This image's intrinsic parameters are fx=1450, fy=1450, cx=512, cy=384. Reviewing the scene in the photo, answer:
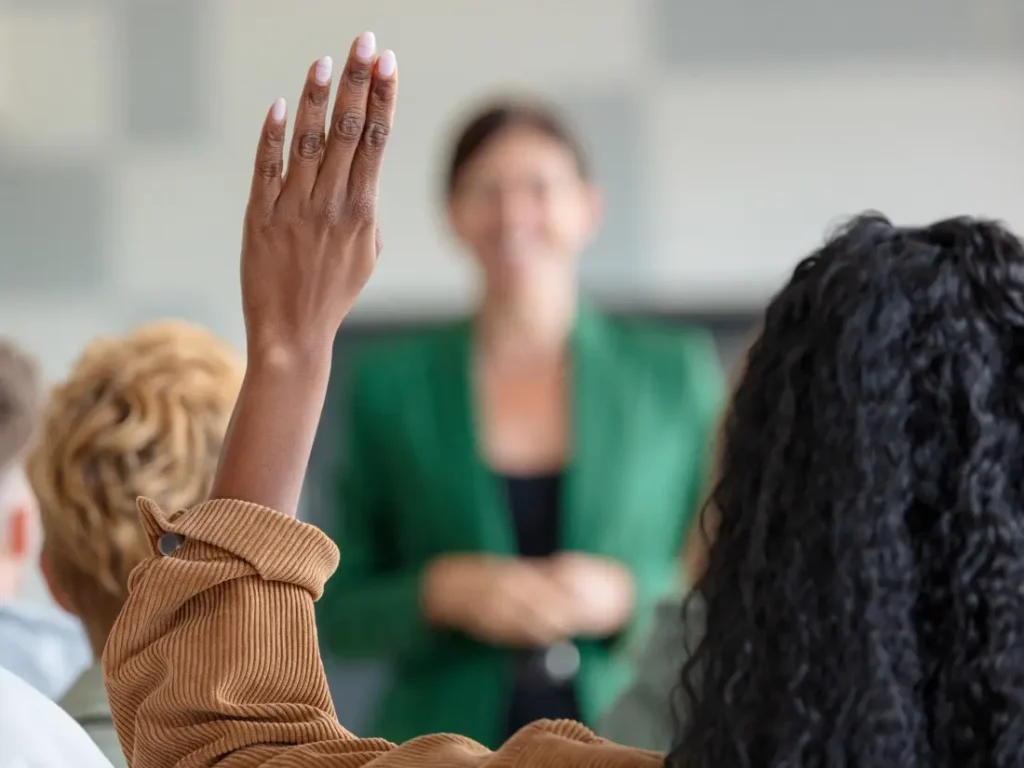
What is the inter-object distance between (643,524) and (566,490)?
0.43ft

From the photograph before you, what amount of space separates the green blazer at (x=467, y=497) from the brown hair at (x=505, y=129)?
0.78ft

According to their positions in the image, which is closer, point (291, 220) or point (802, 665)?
point (802, 665)

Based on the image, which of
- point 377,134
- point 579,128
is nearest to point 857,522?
point 377,134

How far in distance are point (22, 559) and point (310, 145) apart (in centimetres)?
107

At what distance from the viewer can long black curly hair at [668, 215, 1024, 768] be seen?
669mm

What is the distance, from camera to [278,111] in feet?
2.50

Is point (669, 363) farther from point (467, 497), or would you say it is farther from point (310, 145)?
point (310, 145)

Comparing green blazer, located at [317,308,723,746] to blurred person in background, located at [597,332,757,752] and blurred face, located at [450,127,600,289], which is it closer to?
blurred face, located at [450,127,600,289]

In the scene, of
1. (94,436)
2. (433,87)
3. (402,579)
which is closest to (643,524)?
(402,579)

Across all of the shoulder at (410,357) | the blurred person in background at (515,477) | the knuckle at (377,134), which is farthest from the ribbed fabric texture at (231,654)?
the shoulder at (410,357)

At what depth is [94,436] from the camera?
1383mm

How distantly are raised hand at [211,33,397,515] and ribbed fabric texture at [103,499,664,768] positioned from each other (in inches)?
1.4

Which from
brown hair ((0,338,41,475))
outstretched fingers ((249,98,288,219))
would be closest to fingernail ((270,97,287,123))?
outstretched fingers ((249,98,288,219))

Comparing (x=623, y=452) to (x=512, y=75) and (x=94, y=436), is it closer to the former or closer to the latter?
(x=94, y=436)
